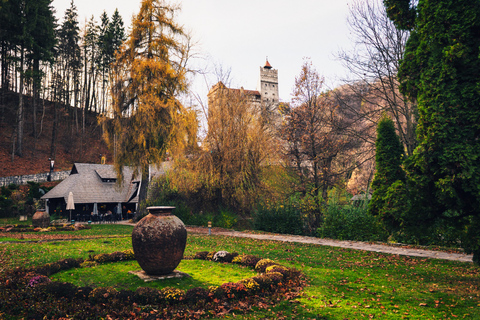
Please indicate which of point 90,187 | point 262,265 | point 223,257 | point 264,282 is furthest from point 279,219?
point 90,187

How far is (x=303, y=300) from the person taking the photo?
6613mm

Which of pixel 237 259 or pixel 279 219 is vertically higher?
pixel 279 219

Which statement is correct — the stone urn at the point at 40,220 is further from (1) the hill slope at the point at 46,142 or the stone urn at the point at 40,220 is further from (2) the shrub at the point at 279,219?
(1) the hill slope at the point at 46,142

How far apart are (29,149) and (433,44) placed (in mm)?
50488

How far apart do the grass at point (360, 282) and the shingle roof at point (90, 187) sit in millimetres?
18984

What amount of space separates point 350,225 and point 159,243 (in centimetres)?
1135

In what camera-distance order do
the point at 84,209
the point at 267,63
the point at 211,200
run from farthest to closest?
the point at 267,63 < the point at 84,209 < the point at 211,200

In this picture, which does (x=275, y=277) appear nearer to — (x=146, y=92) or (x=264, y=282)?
(x=264, y=282)

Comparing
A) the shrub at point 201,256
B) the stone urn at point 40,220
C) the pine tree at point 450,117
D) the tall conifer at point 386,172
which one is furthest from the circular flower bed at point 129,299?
the stone urn at point 40,220

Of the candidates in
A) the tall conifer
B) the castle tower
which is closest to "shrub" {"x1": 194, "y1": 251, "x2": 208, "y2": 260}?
the tall conifer

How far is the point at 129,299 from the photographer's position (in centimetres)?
625

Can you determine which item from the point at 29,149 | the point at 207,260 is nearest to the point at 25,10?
the point at 29,149

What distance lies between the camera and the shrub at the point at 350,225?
15.2 m

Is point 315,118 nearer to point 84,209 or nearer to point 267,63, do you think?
point 84,209
